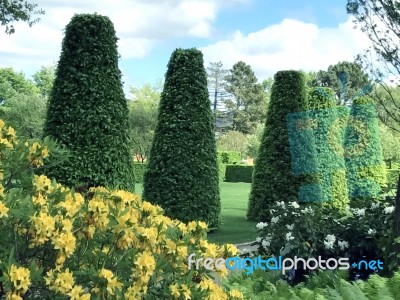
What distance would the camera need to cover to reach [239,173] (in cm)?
3503

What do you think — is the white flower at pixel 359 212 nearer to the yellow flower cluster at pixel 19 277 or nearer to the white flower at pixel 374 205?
the white flower at pixel 374 205

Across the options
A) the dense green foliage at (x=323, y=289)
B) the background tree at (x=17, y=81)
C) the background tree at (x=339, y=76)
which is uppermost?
the background tree at (x=339, y=76)

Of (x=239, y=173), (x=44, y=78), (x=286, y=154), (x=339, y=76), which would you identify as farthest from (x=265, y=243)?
(x=44, y=78)

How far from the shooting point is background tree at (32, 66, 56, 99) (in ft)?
197

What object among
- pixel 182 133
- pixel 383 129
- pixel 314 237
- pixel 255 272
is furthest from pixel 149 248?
pixel 383 129

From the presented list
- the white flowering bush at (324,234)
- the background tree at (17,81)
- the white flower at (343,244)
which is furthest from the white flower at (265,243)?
the background tree at (17,81)

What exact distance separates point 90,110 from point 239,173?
26425 mm

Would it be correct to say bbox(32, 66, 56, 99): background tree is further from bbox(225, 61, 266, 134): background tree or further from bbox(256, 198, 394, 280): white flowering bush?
bbox(256, 198, 394, 280): white flowering bush

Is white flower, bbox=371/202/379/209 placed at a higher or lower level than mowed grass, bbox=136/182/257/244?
higher

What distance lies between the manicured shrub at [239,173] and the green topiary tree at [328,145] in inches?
783

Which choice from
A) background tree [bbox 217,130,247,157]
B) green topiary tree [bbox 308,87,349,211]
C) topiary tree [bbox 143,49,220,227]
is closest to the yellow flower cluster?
topiary tree [bbox 143,49,220,227]

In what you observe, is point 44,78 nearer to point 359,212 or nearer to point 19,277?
point 359,212

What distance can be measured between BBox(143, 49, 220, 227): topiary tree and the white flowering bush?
436cm

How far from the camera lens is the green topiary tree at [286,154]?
513 inches
